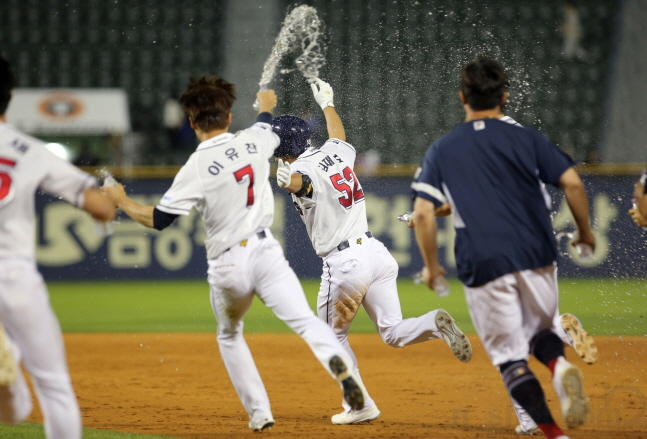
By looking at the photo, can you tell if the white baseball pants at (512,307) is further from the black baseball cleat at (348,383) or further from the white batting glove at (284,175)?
the white batting glove at (284,175)

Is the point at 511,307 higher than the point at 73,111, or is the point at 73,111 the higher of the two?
the point at 511,307

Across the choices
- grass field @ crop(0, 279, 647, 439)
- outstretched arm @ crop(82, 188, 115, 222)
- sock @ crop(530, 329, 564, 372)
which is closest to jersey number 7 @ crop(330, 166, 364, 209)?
sock @ crop(530, 329, 564, 372)

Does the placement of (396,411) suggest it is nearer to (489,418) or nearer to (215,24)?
(489,418)

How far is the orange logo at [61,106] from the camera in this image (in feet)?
50.3

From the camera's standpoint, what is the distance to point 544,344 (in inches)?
148

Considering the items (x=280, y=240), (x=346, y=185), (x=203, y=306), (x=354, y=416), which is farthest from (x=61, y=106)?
(x=354, y=416)

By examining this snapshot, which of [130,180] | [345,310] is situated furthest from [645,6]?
[345,310]

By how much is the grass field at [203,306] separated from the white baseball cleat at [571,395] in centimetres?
559

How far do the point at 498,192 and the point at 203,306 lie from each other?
839cm

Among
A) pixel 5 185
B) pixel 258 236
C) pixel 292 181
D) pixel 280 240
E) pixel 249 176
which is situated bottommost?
pixel 280 240

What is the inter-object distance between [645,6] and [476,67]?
13.9 m

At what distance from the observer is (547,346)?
3.75 meters

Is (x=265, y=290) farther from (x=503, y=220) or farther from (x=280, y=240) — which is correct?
(x=280, y=240)

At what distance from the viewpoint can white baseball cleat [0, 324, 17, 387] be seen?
3188 mm
